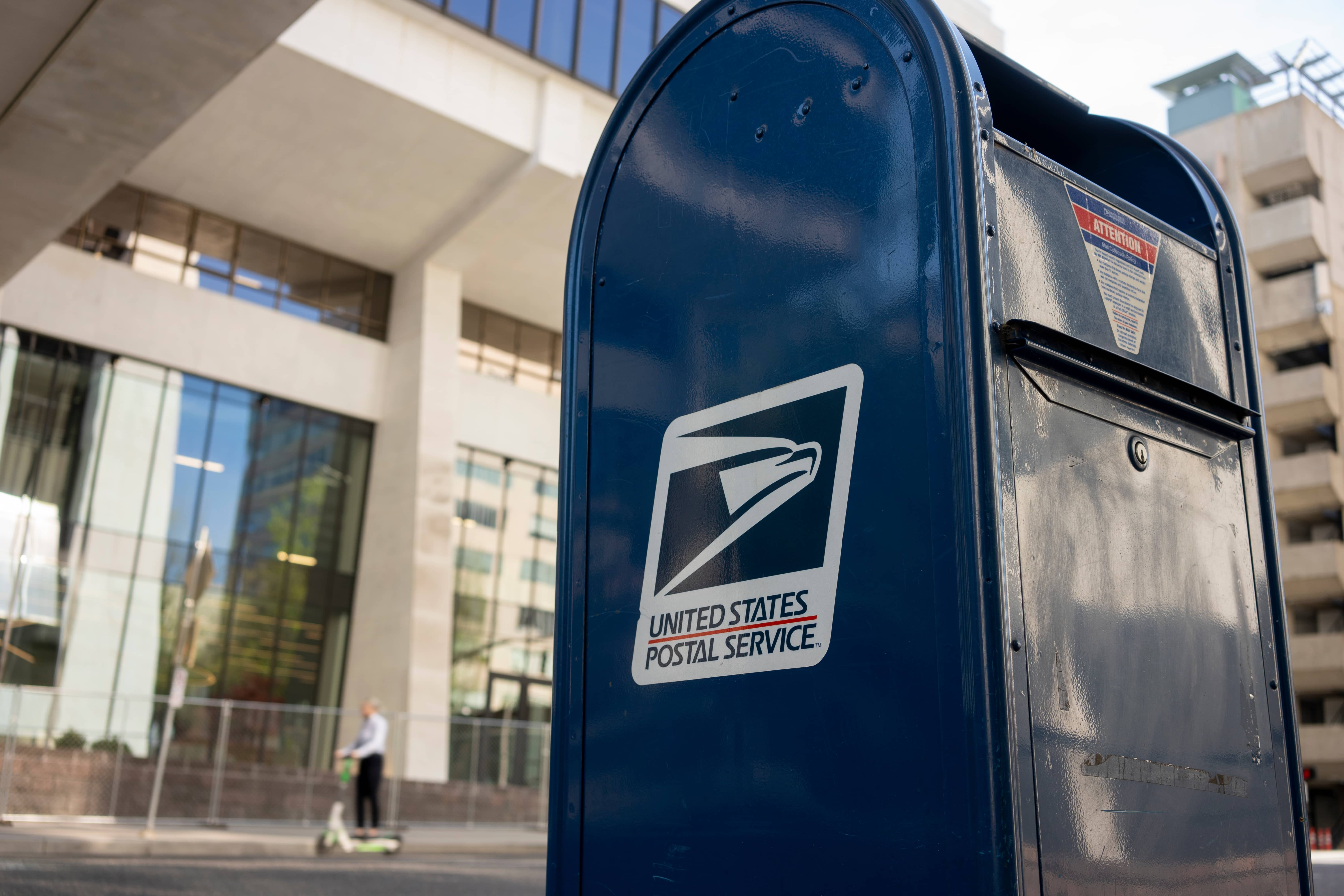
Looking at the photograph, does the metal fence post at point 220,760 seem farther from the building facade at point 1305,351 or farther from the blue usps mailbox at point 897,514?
the building facade at point 1305,351

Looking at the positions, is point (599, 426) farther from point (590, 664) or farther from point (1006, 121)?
point (1006, 121)

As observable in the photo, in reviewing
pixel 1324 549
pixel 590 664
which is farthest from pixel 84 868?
pixel 1324 549

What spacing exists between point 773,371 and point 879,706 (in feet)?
2.21

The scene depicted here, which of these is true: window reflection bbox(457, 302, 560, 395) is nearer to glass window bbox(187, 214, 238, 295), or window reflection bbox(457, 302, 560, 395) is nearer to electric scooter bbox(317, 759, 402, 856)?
glass window bbox(187, 214, 238, 295)

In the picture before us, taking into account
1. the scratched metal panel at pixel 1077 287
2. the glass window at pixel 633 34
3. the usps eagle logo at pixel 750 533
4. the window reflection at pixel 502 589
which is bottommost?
the usps eagle logo at pixel 750 533

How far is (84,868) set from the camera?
8.76 meters

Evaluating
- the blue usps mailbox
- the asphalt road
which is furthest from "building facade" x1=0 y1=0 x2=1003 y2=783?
the blue usps mailbox

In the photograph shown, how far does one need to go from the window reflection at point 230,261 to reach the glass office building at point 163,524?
211 cm

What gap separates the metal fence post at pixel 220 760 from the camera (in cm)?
1622

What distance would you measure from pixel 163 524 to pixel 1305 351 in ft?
140

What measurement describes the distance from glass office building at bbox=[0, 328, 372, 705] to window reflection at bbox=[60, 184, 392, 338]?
2.11 m

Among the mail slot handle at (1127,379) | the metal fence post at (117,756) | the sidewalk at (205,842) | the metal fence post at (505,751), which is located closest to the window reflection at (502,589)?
the metal fence post at (505,751)

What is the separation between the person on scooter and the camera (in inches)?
495

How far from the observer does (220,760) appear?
16422 millimetres
